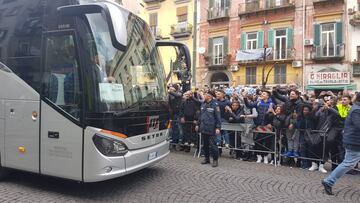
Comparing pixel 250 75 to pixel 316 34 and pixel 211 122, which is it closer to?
pixel 316 34

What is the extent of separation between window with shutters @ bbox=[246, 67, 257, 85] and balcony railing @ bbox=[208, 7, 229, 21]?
5062 millimetres

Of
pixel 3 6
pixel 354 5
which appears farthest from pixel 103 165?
pixel 354 5

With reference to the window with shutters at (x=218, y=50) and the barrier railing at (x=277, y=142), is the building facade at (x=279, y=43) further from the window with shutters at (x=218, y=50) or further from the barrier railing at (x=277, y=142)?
the barrier railing at (x=277, y=142)

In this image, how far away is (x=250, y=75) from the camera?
26250 millimetres

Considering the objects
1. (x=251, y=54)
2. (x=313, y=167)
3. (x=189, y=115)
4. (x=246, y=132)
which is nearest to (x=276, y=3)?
(x=251, y=54)

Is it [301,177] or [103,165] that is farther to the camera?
[301,177]

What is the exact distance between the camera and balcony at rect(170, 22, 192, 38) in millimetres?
29734

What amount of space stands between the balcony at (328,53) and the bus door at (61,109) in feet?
70.2

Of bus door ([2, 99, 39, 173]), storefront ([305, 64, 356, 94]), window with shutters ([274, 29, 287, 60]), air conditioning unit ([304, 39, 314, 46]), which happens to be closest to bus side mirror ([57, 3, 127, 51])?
bus door ([2, 99, 39, 173])

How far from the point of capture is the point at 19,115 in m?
5.41

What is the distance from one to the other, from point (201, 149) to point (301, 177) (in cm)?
292

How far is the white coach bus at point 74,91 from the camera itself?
15.8 ft

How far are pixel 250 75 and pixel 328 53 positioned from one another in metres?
5.82

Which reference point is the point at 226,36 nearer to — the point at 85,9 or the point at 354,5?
the point at 354,5
